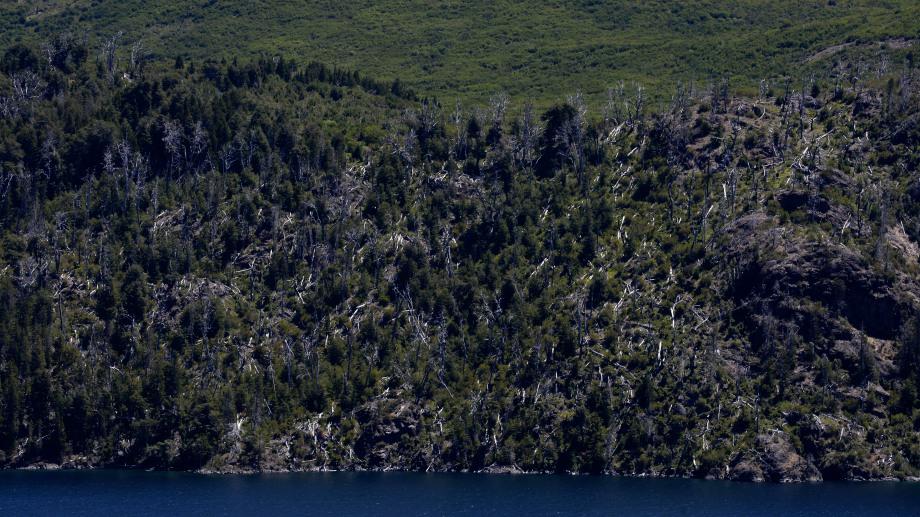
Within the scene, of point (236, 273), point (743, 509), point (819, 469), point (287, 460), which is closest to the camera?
point (743, 509)

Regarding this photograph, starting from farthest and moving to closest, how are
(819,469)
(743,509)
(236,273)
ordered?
(236,273) < (819,469) < (743,509)

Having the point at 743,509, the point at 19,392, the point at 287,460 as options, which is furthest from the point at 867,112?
the point at 19,392

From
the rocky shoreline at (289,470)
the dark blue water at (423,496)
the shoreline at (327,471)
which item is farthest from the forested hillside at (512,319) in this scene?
the dark blue water at (423,496)

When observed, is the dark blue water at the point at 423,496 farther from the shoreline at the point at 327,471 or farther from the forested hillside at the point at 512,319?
the forested hillside at the point at 512,319

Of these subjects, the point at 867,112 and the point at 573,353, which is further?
the point at 867,112

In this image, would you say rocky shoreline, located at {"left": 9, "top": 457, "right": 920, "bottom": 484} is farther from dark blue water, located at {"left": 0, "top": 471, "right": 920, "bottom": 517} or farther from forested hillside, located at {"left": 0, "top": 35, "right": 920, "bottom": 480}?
dark blue water, located at {"left": 0, "top": 471, "right": 920, "bottom": 517}

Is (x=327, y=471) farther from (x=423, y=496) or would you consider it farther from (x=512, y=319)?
(x=512, y=319)

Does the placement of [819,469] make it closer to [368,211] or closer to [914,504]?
[914,504]
